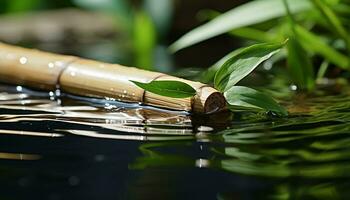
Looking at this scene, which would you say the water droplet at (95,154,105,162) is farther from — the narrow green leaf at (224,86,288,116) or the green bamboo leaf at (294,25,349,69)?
the green bamboo leaf at (294,25,349,69)

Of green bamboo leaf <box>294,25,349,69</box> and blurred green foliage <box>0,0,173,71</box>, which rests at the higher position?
blurred green foliage <box>0,0,173,71</box>

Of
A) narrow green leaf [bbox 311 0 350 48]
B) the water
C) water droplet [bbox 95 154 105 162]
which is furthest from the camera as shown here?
narrow green leaf [bbox 311 0 350 48]

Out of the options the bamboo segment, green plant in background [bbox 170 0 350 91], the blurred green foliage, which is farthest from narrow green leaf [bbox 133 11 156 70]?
the bamboo segment

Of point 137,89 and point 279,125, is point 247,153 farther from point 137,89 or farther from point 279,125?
point 137,89

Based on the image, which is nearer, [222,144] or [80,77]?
[222,144]

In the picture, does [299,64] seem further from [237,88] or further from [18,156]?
[18,156]

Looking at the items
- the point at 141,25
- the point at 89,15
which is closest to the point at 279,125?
the point at 141,25
